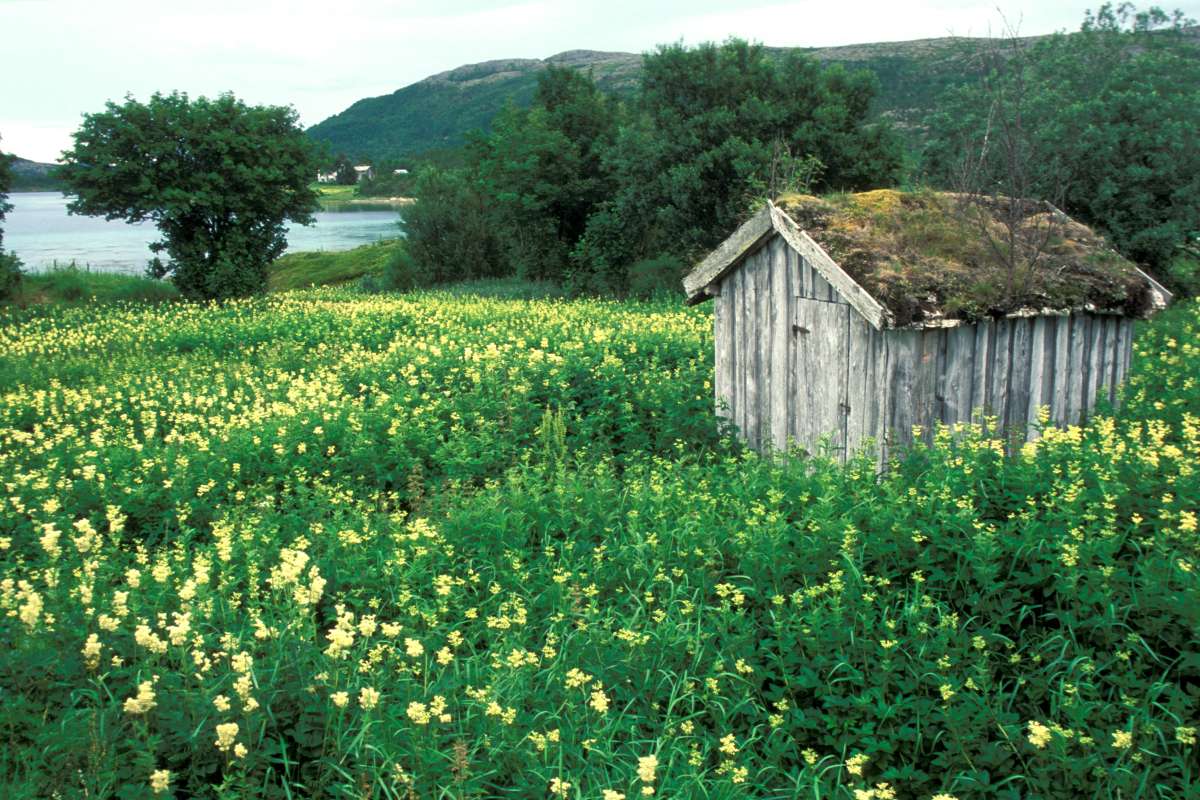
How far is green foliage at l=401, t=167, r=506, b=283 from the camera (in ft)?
146

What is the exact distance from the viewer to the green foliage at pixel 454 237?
146 ft

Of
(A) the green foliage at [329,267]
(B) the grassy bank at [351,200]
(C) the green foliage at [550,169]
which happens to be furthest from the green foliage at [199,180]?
(B) the grassy bank at [351,200]

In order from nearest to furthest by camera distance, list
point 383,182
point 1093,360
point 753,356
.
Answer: point 1093,360
point 753,356
point 383,182

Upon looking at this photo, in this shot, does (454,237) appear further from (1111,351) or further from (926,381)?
(926,381)

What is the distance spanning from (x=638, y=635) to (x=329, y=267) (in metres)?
66.0

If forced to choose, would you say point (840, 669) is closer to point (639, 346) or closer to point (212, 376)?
point (639, 346)

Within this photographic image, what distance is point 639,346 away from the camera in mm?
13703

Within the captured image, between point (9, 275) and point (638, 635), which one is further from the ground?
point (9, 275)

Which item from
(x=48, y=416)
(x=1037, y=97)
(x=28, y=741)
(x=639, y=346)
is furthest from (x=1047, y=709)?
(x=1037, y=97)

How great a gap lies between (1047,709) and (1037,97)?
2061cm

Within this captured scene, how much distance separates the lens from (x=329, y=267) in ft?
217

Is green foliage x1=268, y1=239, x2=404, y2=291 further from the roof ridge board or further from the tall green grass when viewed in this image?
the roof ridge board

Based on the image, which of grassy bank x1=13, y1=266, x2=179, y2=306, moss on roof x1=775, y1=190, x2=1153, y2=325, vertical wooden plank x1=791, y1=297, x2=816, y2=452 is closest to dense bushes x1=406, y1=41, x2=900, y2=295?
moss on roof x1=775, y1=190, x2=1153, y2=325

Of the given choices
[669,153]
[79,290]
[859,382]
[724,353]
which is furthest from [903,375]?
[79,290]
